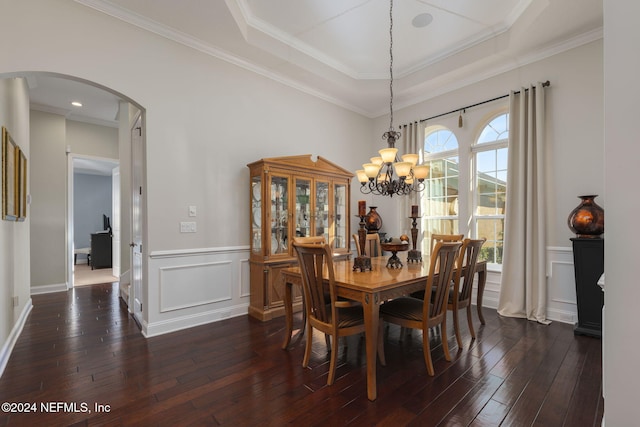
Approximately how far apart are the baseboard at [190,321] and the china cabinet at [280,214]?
0.61 feet

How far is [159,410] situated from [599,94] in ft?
16.5

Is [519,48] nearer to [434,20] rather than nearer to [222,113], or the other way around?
[434,20]

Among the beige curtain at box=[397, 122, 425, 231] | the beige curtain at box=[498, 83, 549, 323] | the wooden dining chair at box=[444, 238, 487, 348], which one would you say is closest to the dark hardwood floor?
the wooden dining chair at box=[444, 238, 487, 348]

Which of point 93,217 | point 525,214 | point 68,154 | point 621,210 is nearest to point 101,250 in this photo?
point 93,217

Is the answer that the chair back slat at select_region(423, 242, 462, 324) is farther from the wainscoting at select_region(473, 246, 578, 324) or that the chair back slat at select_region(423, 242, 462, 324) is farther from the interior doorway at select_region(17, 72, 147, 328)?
the interior doorway at select_region(17, 72, 147, 328)

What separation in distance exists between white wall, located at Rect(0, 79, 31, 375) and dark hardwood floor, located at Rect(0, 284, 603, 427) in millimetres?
191

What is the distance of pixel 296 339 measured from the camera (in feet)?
9.84

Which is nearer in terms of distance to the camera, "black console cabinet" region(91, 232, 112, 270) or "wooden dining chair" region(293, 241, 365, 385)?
"wooden dining chair" region(293, 241, 365, 385)

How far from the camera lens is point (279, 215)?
3.84m

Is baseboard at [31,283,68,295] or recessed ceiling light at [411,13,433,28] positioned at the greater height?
recessed ceiling light at [411,13,433,28]

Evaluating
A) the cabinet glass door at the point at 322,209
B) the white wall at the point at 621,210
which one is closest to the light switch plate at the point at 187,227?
the cabinet glass door at the point at 322,209

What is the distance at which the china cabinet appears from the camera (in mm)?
3629

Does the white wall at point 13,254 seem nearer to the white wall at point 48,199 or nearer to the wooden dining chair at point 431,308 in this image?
the white wall at point 48,199

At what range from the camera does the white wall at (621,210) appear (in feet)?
3.22
